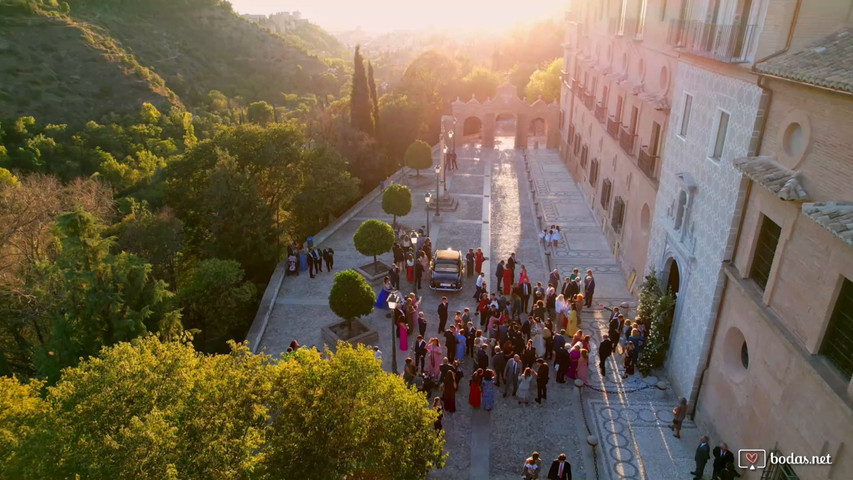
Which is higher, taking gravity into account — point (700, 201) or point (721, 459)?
point (700, 201)

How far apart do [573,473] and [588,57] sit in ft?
77.5

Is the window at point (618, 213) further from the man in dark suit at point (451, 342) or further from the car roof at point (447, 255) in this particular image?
the man in dark suit at point (451, 342)

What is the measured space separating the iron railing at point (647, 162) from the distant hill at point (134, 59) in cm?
4000

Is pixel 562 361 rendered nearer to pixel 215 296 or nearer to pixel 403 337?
pixel 403 337

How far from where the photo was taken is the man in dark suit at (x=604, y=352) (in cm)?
1251

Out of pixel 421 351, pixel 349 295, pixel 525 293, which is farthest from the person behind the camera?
pixel 525 293

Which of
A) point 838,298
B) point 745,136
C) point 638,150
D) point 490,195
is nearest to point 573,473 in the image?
point 838,298

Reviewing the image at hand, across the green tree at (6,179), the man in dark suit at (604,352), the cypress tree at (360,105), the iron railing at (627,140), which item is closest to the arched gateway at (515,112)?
the cypress tree at (360,105)

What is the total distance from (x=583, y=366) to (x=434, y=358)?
3.46 m

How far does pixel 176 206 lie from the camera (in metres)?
20.7

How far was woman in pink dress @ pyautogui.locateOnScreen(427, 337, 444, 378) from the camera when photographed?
39.7ft

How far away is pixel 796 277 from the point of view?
8.30 meters

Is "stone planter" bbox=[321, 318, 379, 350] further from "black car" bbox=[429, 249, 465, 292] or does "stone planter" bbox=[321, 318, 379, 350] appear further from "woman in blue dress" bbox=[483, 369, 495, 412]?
"woman in blue dress" bbox=[483, 369, 495, 412]

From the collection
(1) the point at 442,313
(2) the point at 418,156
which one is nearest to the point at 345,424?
(1) the point at 442,313
